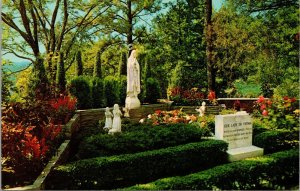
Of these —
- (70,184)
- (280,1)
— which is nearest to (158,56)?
(280,1)

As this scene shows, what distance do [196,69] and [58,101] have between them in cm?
1344

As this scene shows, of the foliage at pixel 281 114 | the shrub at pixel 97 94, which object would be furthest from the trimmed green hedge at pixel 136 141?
the shrub at pixel 97 94

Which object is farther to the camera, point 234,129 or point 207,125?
point 207,125

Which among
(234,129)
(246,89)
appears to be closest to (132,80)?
(234,129)

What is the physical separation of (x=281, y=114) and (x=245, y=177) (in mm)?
3987

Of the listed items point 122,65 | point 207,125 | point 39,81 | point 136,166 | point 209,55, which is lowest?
point 136,166

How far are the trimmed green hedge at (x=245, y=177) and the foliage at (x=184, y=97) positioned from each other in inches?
394

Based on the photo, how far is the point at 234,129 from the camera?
10.4 meters

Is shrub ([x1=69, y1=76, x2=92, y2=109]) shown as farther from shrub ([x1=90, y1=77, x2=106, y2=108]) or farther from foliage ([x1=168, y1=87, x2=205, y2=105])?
foliage ([x1=168, y1=87, x2=205, y2=105])

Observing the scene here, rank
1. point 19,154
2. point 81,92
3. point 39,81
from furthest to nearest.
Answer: point 81,92
point 39,81
point 19,154

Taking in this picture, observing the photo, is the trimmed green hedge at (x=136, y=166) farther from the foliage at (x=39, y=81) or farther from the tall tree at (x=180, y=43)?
the tall tree at (x=180, y=43)

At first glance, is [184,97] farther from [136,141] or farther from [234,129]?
[136,141]

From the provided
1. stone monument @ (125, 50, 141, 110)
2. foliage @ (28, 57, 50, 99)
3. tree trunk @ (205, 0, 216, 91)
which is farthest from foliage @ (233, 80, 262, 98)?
foliage @ (28, 57, 50, 99)

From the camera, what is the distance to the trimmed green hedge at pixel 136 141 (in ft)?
30.0
